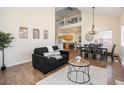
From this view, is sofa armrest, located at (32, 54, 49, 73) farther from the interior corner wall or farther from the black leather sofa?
the interior corner wall

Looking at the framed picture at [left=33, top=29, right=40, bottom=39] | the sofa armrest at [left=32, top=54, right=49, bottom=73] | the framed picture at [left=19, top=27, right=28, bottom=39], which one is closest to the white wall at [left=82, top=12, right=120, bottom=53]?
the framed picture at [left=33, top=29, right=40, bottom=39]

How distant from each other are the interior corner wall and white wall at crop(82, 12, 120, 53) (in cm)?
349

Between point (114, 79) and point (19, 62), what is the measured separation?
13.4 ft

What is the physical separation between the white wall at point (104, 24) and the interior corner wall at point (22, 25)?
11.5 ft

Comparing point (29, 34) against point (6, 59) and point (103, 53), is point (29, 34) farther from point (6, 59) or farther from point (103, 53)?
point (103, 53)

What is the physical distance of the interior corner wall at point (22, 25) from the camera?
3.96 metres

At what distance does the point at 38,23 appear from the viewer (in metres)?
5.34

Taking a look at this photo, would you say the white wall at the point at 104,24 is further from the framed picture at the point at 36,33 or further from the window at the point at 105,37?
the framed picture at the point at 36,33

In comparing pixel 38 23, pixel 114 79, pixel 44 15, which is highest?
pixel 44 15

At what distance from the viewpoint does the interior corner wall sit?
13.0 ft

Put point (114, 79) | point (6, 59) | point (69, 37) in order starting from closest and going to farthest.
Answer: point (114, 79)
point (6, 59)
point (69, 37)

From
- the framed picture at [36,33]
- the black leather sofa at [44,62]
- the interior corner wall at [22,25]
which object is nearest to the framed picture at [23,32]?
the interior corner wall at [22,25]
